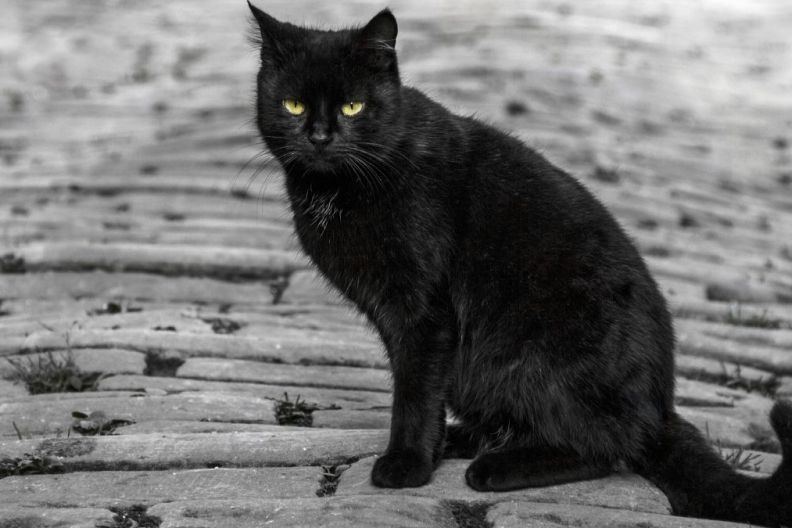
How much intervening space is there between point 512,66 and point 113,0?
685 cm

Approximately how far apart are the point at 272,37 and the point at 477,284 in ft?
3.41

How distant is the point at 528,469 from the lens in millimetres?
2551

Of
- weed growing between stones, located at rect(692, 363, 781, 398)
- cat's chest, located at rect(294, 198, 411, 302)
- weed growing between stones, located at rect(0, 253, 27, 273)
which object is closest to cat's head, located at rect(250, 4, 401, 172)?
cat's chest, located at rect(294, 198, 411, 302)

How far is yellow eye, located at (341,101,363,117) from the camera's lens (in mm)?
2920

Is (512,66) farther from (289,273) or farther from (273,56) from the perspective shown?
(273,56)

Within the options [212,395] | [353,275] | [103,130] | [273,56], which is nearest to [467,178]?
[353,275]

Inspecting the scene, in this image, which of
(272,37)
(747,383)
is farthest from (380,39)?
(747,383)

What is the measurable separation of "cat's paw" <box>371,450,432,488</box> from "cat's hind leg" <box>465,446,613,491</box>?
120 millimetres

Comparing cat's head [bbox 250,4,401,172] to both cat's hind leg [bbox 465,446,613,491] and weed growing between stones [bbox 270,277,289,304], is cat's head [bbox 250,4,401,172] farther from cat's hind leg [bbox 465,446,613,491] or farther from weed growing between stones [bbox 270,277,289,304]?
weed growing between stones [bbox 270,277,289,304]

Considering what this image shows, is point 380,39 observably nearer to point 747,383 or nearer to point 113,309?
point 113,309

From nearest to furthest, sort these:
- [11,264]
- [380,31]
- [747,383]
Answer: [380,31] < [747,383] < [11,264]

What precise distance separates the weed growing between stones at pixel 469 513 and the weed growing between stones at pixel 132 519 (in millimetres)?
681

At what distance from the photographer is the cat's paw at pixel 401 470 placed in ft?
8.13

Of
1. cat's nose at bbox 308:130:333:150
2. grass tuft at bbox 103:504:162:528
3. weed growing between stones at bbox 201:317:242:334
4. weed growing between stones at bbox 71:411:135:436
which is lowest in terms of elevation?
weed growing between stones at bbox 71:411:135:436
